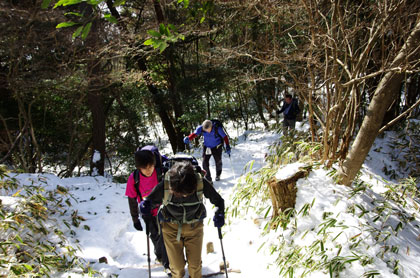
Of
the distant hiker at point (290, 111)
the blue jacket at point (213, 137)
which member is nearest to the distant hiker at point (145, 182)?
the blue jacket at point (213, 137)

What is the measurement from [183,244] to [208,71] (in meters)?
8.82

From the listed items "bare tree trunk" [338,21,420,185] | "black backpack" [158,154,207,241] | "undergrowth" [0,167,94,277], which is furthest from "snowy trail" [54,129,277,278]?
"bare tree trunk" [338,21,420,185]

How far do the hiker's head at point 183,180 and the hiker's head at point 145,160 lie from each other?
55 cm

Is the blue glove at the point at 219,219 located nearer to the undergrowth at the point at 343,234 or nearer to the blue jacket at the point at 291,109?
the undergrowth at the point at 343,234

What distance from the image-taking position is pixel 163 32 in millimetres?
1541

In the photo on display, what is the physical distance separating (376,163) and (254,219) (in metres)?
5.19

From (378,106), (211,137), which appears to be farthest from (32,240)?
(378,106)

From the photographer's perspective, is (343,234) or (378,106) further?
(378,106)

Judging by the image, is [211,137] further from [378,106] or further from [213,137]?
[378,106]

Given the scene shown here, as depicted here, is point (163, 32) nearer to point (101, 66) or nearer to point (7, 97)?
point (101, 66)

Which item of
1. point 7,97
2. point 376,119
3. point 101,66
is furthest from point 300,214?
point 7,97

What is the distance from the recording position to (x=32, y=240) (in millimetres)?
3578

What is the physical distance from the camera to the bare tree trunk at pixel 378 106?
3279 millimetres

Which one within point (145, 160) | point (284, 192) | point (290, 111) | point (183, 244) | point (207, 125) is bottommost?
point (183, 244)
